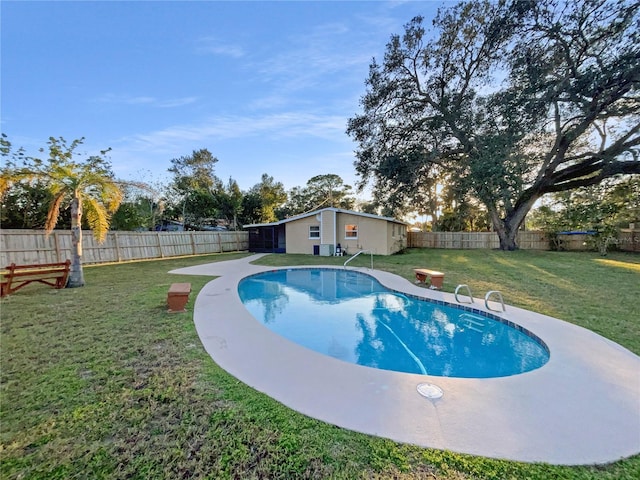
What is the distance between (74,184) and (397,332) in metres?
9.54

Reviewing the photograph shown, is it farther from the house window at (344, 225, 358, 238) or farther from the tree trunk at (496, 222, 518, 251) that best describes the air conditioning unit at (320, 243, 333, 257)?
the tree trunk at (496, 222, 518, 251)

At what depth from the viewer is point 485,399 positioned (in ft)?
8.84

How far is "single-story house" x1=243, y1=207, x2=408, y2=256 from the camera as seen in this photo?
16.4 metres

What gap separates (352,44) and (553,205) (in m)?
21.7

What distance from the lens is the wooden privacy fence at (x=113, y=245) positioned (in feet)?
34.4

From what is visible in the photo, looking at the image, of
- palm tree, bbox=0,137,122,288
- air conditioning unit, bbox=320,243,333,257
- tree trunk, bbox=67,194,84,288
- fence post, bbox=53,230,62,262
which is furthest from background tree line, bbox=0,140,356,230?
air conditioning unit, bbox=320,243,333,257

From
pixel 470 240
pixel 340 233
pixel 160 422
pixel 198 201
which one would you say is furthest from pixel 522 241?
pixel 198 201

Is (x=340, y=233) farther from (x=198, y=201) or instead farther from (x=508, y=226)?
(x=198, y=201)

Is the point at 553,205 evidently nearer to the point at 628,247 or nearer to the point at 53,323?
the point at 628,247

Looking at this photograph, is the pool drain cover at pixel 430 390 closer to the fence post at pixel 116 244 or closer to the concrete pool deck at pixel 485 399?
the concrete pool deck at pixel 485 399

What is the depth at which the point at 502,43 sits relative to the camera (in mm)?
13906

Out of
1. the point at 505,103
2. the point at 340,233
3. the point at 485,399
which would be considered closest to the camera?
the point at 485,399

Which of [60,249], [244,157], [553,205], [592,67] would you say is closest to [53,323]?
[60,249]

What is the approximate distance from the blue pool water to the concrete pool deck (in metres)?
0.53
